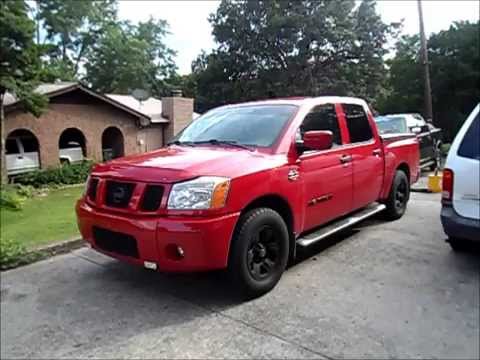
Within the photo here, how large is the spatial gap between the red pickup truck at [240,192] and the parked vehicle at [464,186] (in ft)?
3.59

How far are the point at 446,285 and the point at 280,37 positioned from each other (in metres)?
26.4

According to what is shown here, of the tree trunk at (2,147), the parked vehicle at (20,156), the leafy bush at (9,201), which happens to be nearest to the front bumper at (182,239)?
the leafy bush at (9,201)

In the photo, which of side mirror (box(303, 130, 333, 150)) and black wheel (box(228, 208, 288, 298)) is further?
side mirror (box(303, 130, 333, 150))

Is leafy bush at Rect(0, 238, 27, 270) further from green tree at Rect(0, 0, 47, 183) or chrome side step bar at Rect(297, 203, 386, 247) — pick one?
green tree at Rect(0, 0, 47, 183)

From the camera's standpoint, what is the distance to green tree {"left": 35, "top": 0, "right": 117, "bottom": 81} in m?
39.6

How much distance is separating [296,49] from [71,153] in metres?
17.1

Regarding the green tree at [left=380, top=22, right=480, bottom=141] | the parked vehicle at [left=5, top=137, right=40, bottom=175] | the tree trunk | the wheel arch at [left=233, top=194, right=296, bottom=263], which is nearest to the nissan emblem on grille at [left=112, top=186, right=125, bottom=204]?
the wheel arch at [left=233, top=194, right=296, bottom=263]

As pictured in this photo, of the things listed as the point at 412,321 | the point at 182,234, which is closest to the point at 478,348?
the point at 412,321

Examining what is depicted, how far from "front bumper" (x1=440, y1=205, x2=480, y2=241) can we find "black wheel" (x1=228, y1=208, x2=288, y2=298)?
163cm

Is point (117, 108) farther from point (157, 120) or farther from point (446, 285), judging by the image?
point (446, 285)

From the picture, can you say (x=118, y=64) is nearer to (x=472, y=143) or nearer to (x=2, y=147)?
(x=2, y=147)

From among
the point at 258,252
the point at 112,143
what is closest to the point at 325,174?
the point at 258,252

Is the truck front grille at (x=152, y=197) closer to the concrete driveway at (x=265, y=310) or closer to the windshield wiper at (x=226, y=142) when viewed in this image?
the concrete driveway at (x=265, y=310)

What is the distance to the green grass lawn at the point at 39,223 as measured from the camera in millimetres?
6160
